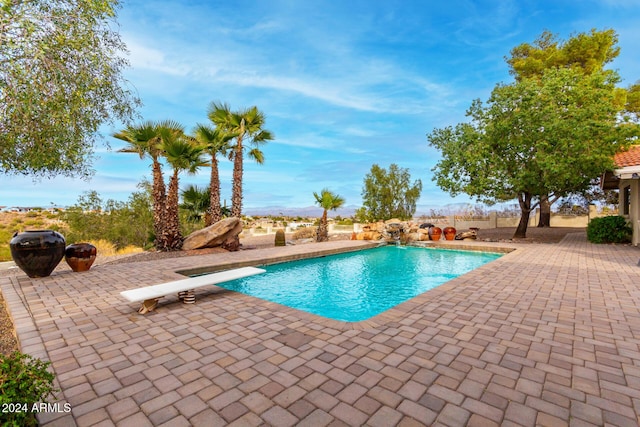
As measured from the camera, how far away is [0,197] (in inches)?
165

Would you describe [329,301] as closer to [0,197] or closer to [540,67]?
[0,197]

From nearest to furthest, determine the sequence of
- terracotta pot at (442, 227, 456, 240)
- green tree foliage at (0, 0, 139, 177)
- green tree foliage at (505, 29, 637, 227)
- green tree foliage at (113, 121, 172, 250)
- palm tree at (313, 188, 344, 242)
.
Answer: green tree foliage at (0, 0, 139, 177), green tree foliage at (113, 121, 172, 250), terracotta pot at (442, 227, 456, 240), palm tree at (313, 188, 344, 242), green tree foliage at (505, 29, 637, 227)

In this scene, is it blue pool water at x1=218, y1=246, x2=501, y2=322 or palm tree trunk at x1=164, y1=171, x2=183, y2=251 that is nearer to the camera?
blue pool water at x1=218, y1=246, x2=501, y2=322

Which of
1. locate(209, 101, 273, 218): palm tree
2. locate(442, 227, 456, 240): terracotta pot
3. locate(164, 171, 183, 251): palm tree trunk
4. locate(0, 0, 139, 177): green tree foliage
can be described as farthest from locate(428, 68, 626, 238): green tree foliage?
locate(0, 0, 139, 177): green tree foliage

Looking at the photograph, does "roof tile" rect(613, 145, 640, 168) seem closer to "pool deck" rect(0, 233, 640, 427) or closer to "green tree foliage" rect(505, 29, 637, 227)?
"green tree foliage" rect(505, 29, 637, 227)

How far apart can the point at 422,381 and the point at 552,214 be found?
29.0m

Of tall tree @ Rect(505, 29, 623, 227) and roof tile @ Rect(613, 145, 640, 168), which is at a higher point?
tall tree @ Rect(505, 29, 623, 227)

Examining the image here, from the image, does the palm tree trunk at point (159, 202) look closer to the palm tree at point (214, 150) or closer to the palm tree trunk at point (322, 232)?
the palm tree at point (214, 150)

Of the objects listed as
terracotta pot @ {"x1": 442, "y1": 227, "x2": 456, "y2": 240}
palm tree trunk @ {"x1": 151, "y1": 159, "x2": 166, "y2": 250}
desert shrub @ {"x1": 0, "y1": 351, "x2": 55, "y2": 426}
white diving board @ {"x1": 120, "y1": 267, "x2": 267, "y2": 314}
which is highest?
palm tree trunk @ {"x1": 151, "y1": 159, "x2": 166, "y2": 250}

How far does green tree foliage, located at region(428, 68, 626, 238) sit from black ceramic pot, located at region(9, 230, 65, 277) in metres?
15.0

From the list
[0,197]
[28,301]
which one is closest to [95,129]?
[0,197]

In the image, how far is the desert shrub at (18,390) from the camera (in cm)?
168

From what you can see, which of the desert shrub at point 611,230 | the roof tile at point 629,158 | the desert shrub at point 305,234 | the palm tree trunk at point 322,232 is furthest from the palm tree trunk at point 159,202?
the desert shrub at point 611,230

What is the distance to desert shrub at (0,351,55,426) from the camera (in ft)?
5.52
